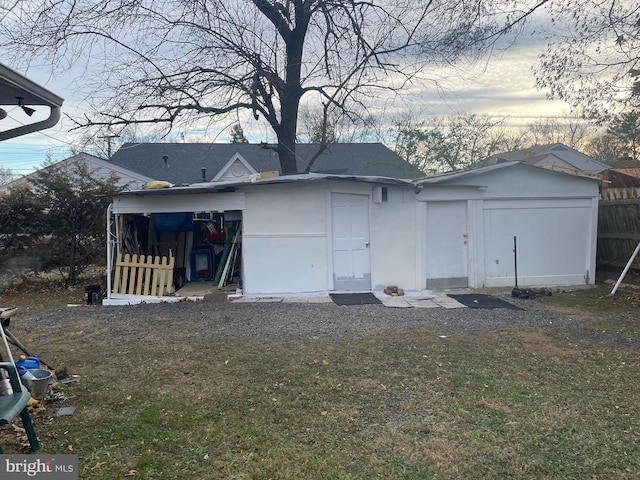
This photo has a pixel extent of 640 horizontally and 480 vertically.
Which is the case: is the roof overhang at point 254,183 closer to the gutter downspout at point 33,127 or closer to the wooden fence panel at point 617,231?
the gutter downspout at point 33,127

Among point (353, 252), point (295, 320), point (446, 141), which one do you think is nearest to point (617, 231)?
point (353, 252)

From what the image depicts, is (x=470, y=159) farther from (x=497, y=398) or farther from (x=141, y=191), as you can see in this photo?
(x=497, y=398)

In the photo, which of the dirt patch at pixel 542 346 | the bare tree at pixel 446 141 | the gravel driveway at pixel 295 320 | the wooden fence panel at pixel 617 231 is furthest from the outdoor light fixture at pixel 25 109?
the bare tree at pixel 446 141

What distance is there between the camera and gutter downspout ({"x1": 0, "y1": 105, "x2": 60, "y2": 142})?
3.50 meters

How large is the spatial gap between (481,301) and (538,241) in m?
2.55

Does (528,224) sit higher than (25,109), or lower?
lower

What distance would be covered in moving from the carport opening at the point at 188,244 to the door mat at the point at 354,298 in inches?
90.8

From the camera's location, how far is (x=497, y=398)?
3.61 meters

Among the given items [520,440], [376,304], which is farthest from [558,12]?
[520,440]

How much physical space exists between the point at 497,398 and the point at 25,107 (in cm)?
477

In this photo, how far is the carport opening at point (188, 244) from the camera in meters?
9.12

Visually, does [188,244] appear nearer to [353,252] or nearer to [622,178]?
[353,252]

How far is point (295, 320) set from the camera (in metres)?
6.50
